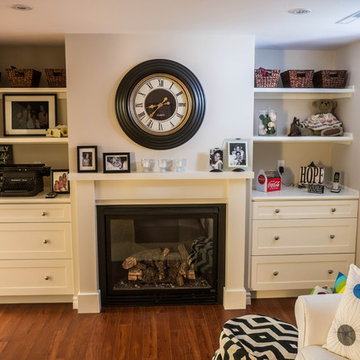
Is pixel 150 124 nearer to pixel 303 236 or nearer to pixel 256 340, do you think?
pixel 303 236

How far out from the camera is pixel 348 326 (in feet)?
7.55

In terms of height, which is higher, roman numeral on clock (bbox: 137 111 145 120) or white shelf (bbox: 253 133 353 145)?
roman numeral on clock (bbox: 137 111 145 120)

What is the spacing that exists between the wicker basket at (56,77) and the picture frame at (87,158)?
70 centimetres

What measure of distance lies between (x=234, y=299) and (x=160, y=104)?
1.78m

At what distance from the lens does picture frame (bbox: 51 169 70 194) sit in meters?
4.14

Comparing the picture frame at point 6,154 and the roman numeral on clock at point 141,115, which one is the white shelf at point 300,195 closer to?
the roman numeral on clock at point 141,115

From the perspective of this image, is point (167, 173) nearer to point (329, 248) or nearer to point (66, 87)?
point (66, 87)

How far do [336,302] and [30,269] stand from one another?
8.56 ft

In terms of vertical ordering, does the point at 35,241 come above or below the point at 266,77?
below

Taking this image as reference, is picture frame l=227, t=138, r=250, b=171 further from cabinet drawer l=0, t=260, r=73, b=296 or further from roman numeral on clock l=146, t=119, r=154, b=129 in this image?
cabinet drawer l=0, t=260, r=73, b=296

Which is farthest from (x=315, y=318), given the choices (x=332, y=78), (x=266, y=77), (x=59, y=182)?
(x=59, y=182)

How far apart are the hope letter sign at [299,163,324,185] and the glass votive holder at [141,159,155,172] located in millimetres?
1528

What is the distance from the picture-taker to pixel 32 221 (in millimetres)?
3938

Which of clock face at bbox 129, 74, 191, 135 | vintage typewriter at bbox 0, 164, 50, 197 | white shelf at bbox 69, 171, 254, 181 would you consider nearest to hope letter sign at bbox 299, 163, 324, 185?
Result: white shelf at bbox 69, 171, 254, 181
